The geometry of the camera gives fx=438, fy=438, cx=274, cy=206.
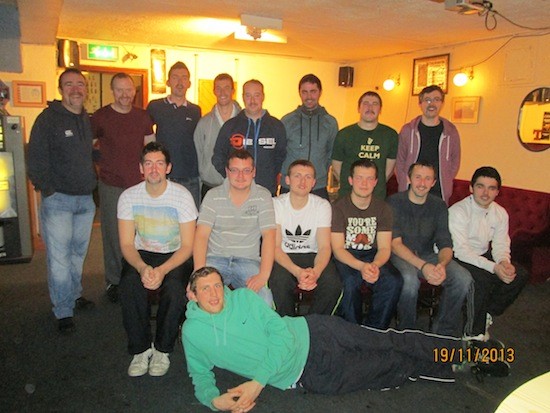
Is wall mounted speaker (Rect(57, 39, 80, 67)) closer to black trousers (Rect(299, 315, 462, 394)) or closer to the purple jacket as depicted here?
the purple jacket

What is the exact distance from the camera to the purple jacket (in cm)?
379

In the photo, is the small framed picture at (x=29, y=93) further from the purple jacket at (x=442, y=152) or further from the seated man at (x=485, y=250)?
the seated man at (x=485, y=250)

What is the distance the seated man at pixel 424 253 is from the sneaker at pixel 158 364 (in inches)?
61.5

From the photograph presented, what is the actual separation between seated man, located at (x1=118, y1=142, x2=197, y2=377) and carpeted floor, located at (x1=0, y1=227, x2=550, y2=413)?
204mm

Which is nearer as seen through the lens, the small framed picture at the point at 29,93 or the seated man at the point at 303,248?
the seated man at the point at 303,248

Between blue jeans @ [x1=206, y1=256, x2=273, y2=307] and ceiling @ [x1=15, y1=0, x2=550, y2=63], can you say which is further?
ceiling @ [x1=15, y1=0, x2=550, y2=63]

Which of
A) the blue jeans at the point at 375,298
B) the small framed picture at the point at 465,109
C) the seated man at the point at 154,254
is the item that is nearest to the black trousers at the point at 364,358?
the blue jeans at the point at 375,298

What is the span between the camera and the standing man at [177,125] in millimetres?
3842

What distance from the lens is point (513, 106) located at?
5.78m

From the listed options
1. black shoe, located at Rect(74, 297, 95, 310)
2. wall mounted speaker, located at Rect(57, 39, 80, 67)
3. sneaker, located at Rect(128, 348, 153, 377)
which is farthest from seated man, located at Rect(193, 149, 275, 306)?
wall mounted speaker, located at Rect(57, 39, 80, 67)

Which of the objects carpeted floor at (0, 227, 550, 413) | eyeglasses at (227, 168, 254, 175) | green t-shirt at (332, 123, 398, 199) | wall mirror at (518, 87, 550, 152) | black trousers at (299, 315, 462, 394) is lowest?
carpeted floor at (0, 227, 550, 413)

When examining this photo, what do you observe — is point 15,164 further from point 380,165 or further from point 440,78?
point 440,78
